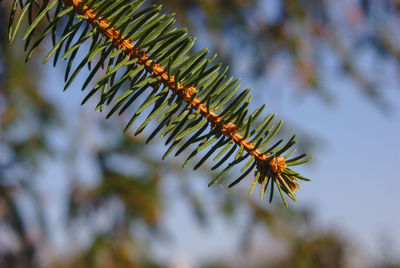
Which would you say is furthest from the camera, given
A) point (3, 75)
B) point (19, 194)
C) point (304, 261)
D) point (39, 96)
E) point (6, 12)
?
point (304, 261)

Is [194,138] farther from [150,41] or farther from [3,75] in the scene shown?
[3,75]

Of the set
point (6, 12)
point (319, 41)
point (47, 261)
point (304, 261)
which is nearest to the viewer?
point (6, 12)

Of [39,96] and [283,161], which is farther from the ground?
[39,96]

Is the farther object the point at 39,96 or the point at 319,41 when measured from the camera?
the point at 319,41

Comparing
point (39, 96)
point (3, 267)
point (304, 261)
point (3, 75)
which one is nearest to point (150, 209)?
point (3, 267)

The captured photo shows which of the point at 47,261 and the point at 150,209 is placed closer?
the point at 150,209

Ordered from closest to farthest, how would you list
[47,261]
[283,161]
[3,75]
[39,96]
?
[283,161] < [3,75] < [47,261] < [39,96]

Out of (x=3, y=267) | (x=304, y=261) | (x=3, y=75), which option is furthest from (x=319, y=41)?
(x=3, y=267)

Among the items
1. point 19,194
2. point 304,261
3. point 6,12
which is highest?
point 304,261

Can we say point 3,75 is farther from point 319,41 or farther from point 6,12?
point 319,41
